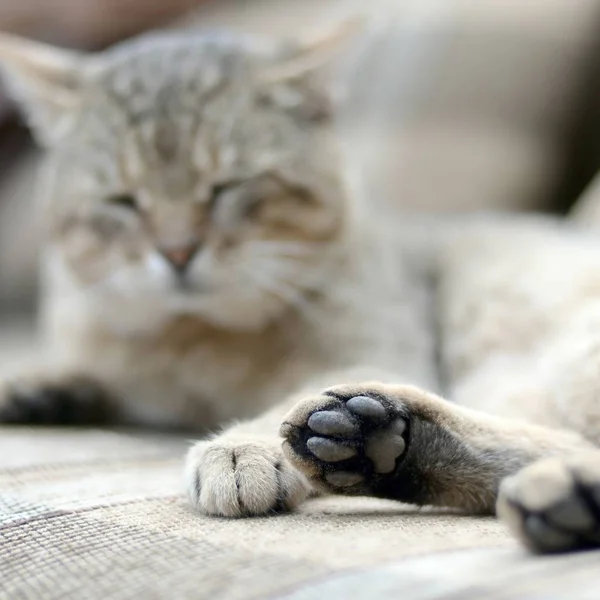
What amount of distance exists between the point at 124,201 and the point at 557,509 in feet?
3.07

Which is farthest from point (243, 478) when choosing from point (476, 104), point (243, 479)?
point (476, 104)

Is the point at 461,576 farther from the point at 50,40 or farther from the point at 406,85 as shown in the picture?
the point at 50,40

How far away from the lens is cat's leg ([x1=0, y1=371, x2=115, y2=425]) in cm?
141

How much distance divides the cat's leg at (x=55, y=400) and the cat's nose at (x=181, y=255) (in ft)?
1.11

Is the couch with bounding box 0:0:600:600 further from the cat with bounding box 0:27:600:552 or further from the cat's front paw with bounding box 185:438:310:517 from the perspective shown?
the cat with bounding box 0:27:600:552

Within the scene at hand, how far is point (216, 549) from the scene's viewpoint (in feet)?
2.17

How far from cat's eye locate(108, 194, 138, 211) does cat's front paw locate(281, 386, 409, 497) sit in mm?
666

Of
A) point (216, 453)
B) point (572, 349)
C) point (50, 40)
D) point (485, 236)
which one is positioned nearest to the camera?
point (216, 453)

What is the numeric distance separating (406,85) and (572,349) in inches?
51.6

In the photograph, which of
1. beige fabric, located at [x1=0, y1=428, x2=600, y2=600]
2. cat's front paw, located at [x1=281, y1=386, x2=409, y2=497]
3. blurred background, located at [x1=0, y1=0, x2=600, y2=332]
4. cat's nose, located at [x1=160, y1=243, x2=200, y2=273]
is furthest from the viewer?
blurred background, located at [x1=0, y1=0, x2=600, y2=332]

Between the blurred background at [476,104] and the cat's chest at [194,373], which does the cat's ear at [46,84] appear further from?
the blurred background at [476,104]

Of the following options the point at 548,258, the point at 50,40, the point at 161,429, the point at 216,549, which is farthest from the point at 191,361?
the point at 50,40

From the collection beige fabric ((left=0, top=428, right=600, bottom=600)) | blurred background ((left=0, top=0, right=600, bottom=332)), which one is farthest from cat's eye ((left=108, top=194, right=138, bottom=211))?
blurred background ((left=0, top=0, right=600, bottom=332))

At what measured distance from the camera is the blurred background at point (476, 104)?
6.93 feet
